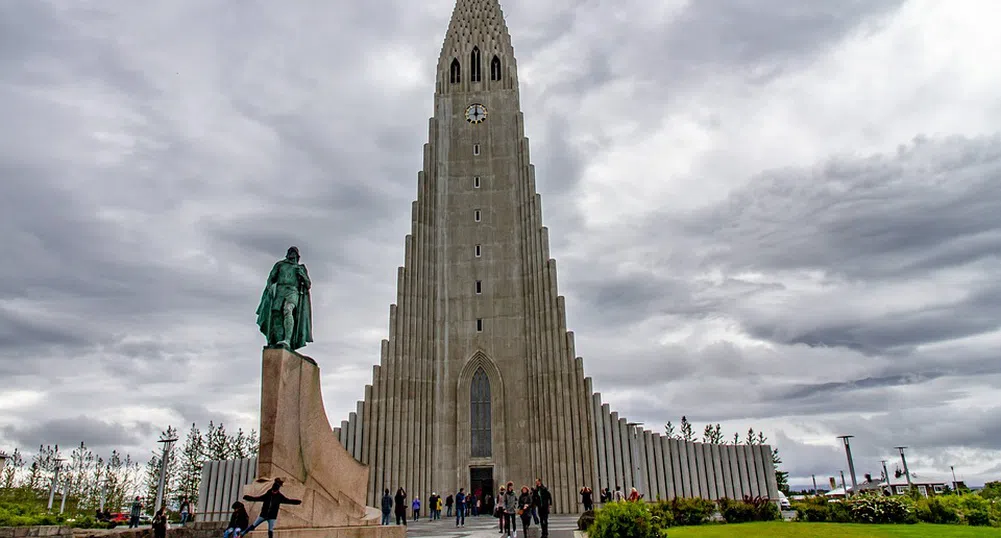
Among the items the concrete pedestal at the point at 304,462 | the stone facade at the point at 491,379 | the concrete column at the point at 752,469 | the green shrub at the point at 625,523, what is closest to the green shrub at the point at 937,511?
the green shrub at the point at 625,523

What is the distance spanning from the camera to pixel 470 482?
33031mm

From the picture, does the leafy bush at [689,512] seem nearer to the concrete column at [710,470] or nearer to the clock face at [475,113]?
the concrete column at [710,470]

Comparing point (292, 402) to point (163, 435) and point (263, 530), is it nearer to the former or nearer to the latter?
point (263, 530)

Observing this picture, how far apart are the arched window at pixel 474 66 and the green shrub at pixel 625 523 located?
34138 millimetres

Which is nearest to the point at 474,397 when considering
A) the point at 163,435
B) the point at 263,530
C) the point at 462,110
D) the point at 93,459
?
the point at 462,110

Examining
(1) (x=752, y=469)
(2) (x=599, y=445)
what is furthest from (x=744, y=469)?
(2) (x=599, y=445)

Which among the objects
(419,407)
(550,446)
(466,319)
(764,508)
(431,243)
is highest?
(431,243)

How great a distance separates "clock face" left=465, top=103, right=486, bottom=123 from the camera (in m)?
40.7

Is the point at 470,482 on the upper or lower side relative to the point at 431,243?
lower

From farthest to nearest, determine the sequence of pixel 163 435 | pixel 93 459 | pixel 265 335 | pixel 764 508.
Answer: pixel 93 459, pixel 163 435, pixel 764 508, pixel 265 335

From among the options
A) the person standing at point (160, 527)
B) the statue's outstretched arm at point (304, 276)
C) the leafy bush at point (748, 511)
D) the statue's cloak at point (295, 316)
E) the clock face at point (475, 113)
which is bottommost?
the leafy bush at point (748, 511)

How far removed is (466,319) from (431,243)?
5050 millimetres

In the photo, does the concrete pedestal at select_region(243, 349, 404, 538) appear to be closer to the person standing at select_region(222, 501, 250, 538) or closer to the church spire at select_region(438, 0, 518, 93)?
the person standing at select_region(222, 501, 250, 538)

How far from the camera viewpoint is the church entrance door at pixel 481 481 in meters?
32.8
